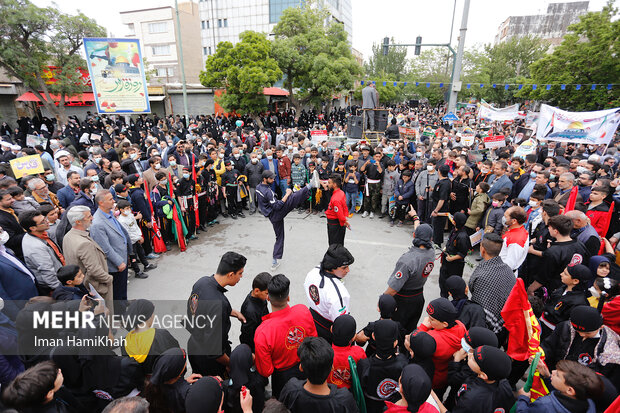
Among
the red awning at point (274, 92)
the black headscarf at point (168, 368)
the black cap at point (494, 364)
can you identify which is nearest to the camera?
the black cap at point (494, 364)

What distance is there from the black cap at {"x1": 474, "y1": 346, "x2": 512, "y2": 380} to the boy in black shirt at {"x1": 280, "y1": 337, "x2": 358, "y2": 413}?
93 cm

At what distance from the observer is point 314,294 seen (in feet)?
10.7

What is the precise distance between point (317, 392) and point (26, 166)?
753 centimetres

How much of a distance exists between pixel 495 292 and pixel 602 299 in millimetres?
1010

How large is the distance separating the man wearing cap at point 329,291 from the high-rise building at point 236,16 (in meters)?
49.2

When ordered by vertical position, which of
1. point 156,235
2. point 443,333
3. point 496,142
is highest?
point 496,142

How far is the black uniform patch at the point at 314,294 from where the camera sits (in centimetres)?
322

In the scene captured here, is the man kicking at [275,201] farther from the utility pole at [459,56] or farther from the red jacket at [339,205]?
the utility pole at [459,56]

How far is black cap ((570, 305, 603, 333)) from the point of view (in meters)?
2.63

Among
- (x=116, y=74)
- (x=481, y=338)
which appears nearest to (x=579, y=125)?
(x=481, y=338)

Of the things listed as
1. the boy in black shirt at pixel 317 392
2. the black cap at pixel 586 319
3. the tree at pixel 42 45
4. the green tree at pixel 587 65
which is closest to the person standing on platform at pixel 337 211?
the black cap at pixel 586 319

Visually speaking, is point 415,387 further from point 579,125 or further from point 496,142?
point 496,142

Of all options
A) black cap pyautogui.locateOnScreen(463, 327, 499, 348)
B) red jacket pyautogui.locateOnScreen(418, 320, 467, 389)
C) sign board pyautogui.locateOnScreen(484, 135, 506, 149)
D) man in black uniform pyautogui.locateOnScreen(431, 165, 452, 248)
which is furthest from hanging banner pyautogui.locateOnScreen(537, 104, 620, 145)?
black cap pyautogui.locateOnScreen(463, 327, 499, 348)

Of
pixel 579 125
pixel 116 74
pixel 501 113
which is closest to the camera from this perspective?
pixel 579 125
